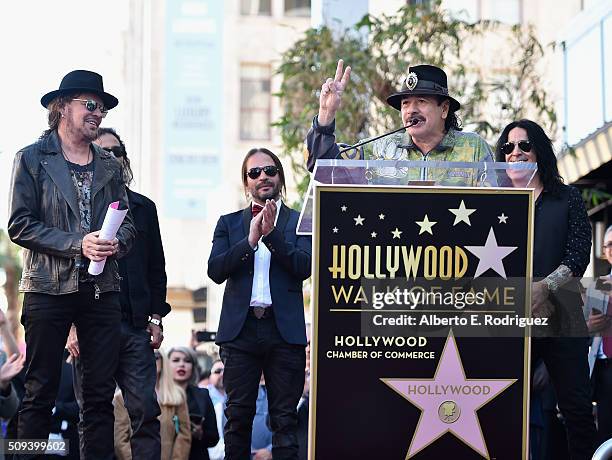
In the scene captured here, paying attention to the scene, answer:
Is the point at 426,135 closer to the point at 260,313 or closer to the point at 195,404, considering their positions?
the point at 260,313

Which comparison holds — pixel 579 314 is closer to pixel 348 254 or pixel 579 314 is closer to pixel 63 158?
pixel 348 254

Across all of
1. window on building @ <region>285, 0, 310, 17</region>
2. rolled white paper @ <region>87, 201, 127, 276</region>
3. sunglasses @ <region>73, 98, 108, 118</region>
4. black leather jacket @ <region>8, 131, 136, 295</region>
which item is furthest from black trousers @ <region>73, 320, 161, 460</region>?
window on building @ <region>285, 0, 310, 17</region>

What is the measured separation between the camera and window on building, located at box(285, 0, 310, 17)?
1668 inches

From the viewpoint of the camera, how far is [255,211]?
8344mm

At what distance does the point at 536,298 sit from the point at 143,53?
142ft

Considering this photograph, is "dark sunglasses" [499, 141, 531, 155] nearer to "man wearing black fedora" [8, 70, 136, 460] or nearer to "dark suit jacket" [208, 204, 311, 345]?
"dark suit jacket" [208, 204, 311, 345]

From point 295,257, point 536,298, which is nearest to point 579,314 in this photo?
point 536,298

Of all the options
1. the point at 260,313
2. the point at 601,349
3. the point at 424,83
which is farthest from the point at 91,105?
the point at 601,349

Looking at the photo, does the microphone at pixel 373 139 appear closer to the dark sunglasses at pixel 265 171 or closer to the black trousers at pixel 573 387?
the dark sunglasses at pixel 265 171

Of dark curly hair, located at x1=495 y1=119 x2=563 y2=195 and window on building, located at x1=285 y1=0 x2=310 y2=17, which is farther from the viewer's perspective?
window on building, located at x1=285 y1=0 x2=310 y2=17

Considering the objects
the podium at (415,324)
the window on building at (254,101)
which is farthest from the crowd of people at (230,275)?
the window on building at (254,101)

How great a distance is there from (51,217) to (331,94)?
178 centimetres

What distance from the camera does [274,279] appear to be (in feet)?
26.7

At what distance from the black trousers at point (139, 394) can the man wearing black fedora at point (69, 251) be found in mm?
582
